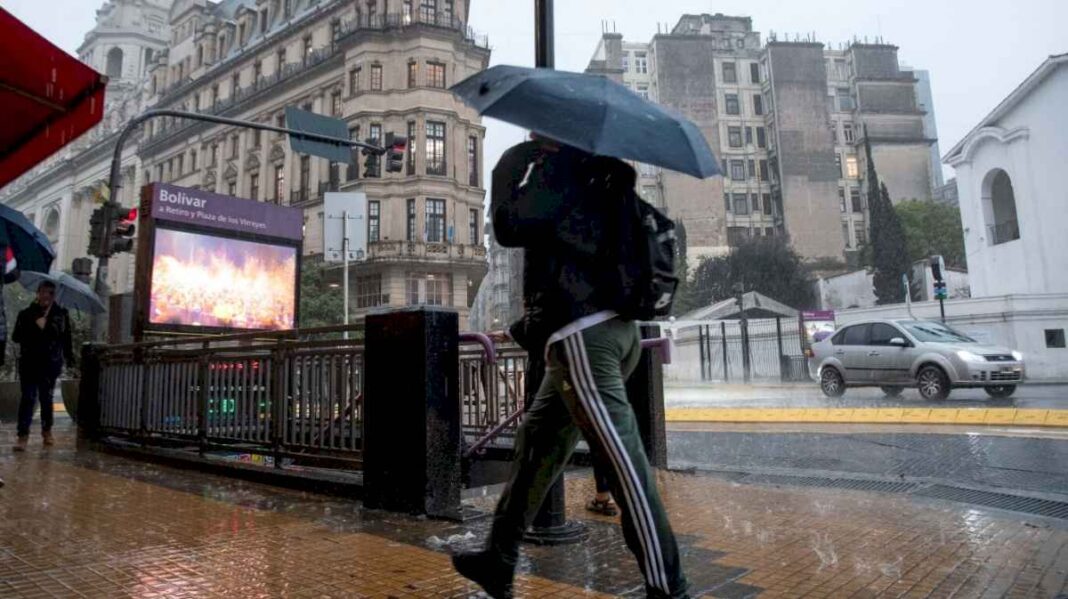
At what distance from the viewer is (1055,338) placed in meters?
23.3

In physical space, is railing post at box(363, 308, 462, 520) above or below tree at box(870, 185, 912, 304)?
below

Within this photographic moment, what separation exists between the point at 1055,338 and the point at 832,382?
541 inches

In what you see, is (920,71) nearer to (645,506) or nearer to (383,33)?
(383,33)

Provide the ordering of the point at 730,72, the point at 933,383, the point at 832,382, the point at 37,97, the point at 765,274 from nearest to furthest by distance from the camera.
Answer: the point at 37,97 → the point at 933,383 → the point at 832,382 → the point at 765,274 → the point at 730,72

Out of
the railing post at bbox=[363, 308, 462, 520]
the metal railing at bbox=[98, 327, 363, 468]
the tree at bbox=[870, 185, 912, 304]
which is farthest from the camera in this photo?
the tree at bbox=[870, 185, 912, 304]

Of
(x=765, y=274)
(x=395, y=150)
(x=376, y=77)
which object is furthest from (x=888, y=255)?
(x=395, y=150)

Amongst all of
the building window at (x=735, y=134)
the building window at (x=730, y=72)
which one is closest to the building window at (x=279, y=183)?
the building window at (x=735, y=134)

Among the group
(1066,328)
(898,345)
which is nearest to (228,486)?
(898,345)

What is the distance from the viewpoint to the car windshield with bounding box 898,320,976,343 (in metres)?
13.6

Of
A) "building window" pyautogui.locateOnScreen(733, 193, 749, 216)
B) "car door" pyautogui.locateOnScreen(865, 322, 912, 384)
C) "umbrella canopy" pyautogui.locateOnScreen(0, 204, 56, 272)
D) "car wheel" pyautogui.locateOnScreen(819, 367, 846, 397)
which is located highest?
"building window" pyautogui.locateOnScreen(733, 193, 749, 216)

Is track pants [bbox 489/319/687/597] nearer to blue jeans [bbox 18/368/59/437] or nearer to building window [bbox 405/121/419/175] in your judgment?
blue jeans [bbox 18/368/59/437]

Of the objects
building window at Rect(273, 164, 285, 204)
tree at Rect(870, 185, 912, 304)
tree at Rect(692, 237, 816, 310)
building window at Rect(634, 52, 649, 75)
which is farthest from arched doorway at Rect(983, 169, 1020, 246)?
building window at Rect(634, 52, 649, 75)

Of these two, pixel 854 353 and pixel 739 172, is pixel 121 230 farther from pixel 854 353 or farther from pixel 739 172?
pixel 739 172

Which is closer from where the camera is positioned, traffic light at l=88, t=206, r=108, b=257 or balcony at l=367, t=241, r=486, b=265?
traffic light at l=88, t=206, r=108, b=257
